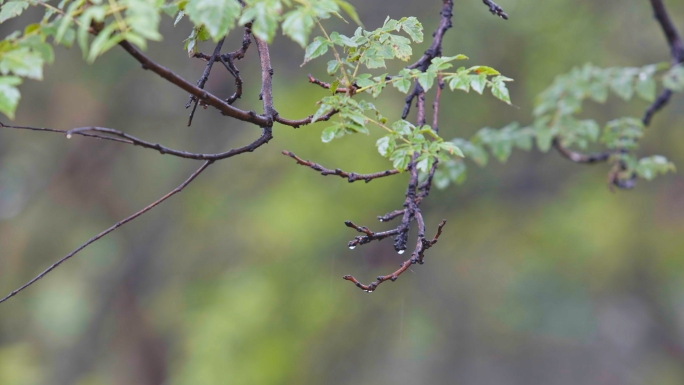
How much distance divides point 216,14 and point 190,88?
0.29 feet

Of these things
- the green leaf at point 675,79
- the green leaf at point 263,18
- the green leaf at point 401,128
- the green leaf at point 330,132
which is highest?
the green leaf at point 263,18

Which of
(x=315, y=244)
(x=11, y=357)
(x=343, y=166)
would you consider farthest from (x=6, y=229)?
(x=343, y=166)

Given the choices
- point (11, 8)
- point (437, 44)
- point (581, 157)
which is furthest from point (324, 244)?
point (11, 8)

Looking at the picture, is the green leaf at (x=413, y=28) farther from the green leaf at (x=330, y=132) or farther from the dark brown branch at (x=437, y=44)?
the green leaf at (x=330, y=132)

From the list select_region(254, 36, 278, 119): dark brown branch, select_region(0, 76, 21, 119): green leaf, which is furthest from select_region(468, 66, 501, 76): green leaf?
select_region(0, 76, 21, 119): green leaf

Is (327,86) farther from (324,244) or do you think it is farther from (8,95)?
(324,244)

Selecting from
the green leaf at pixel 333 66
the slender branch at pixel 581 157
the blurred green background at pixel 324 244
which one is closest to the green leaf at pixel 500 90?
the green leaf at pixel 333 66

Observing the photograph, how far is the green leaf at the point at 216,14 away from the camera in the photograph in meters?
0.61

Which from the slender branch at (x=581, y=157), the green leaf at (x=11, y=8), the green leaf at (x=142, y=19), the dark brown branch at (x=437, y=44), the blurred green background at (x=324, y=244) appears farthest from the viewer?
the blurred green background at (x=324, y=244)

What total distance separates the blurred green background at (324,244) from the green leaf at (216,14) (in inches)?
88.9

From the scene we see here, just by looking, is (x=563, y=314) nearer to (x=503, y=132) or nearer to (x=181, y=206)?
(x=503, y=132)

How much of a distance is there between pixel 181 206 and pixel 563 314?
235 centimetres

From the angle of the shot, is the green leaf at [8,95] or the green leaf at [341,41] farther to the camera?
the green leaf at [341,41]

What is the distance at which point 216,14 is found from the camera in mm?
613
